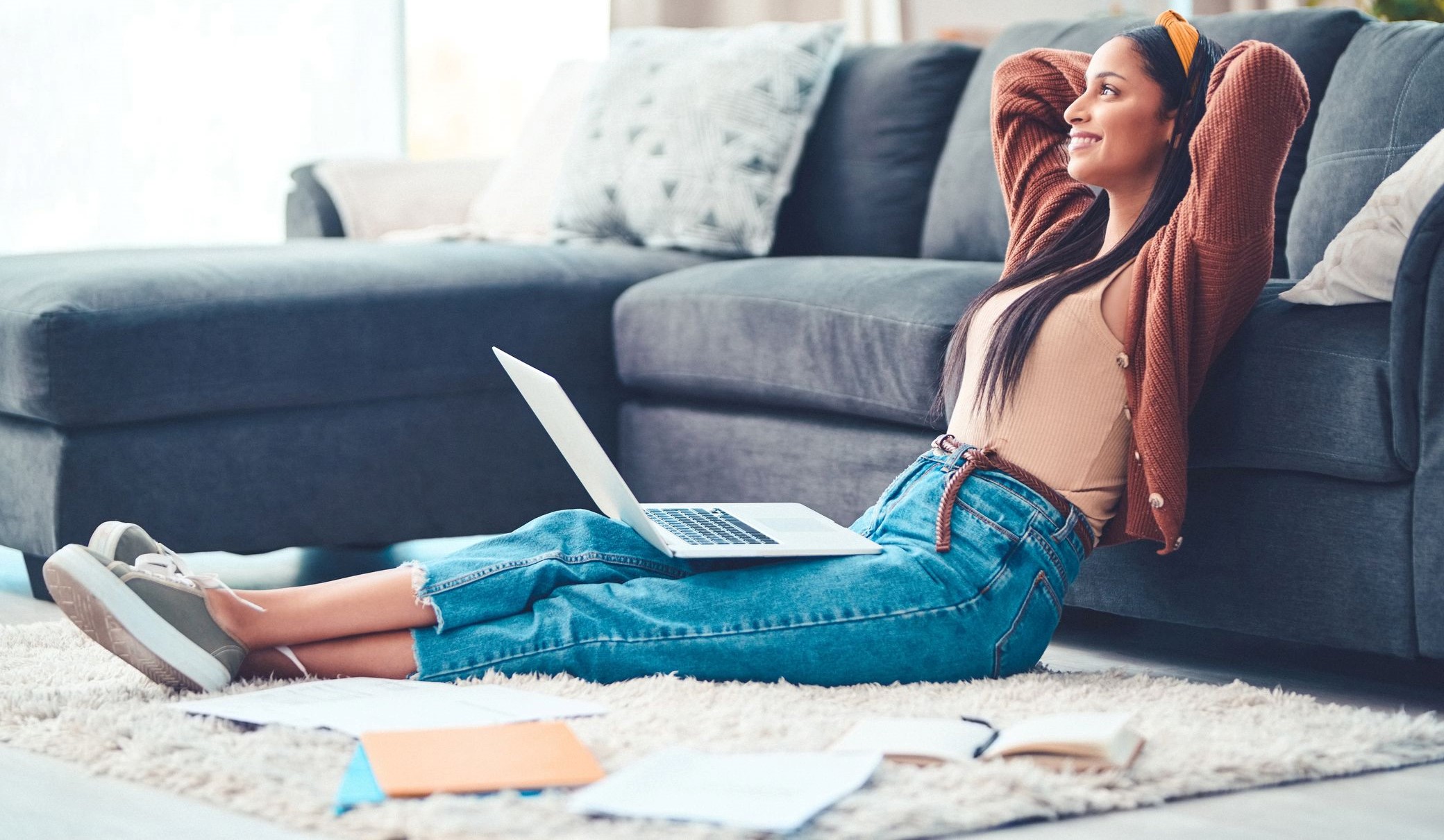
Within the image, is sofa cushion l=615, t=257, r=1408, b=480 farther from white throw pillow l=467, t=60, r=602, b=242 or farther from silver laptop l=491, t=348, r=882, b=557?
white throw pillow l=467, t=60, r=602, b=242

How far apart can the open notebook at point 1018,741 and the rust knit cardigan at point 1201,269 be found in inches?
12.4

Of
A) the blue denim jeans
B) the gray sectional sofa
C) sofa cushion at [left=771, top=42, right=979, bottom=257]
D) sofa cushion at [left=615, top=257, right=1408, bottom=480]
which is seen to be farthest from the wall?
the blue denim jeans

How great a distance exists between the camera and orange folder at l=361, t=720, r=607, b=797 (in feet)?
4.03

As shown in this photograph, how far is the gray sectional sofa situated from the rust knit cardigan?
112mm

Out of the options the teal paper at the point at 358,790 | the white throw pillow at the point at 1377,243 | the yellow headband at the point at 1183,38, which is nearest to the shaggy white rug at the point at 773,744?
the teal paper at the point at 358,790

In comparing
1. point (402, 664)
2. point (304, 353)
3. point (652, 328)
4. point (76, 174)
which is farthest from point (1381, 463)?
point (76, 174)

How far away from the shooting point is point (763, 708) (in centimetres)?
149

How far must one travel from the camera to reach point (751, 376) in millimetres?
2342

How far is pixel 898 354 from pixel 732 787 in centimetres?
97

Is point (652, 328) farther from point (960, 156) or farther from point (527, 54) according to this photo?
point (527, 54)

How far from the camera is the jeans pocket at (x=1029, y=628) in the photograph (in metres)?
1.61

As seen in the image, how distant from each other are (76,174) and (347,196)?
1108mm

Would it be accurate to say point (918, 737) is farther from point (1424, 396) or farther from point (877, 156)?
point (877, 156)

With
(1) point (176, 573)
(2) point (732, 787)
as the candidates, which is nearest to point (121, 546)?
(1) point (176, 573)
